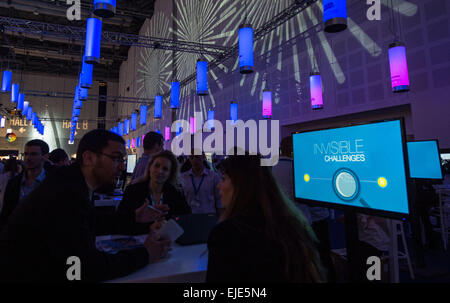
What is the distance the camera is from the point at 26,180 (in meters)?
2.62

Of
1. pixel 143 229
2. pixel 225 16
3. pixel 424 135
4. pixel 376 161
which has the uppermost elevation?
pixel 225 16

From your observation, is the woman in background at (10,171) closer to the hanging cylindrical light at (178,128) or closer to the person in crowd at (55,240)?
the person in crowd at (55,240)

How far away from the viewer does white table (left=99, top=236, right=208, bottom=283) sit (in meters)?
1.04

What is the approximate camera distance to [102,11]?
307cm

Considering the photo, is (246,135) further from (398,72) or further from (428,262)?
(428,262)

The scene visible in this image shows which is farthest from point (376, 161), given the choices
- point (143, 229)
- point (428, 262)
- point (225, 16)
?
point (225, 16)

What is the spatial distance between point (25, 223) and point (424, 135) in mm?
5909

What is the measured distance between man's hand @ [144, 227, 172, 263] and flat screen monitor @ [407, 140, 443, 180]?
3484mm

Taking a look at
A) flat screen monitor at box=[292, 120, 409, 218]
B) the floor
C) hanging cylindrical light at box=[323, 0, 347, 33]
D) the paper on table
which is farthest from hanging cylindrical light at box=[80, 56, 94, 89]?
the floor

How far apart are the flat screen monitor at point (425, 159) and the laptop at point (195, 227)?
3.12 m

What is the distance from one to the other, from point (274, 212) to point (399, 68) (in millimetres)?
4082

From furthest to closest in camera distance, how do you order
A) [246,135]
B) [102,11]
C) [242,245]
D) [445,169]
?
1. [246,135]
2. [445,169]
3. [102,11]
4. [242,245]

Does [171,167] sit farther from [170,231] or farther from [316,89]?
[316,89]

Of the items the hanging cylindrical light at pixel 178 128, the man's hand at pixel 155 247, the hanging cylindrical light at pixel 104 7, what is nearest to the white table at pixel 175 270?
the man's hand at pixel 155 247
